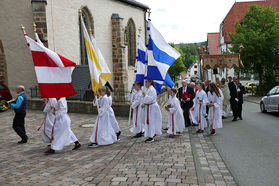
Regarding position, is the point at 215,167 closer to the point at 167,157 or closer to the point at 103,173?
the point at 167,157

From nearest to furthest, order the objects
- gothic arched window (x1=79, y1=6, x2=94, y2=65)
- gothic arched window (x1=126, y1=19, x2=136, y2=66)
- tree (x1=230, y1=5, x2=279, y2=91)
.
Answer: gothic arched window (x1=79, y1=6, x2=94, y2=65)
gothic arched window (x1=126, y1=19, x2=136, y2=66)
tree (x1=230, y1=5, x2=279, y2=91)

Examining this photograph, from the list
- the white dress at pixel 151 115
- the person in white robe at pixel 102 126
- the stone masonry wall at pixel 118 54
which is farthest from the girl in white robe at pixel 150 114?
the stone masonry wall at pixel 118 54

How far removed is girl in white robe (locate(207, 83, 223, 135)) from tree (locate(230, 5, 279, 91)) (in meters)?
22.7

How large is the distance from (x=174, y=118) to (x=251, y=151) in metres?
2.82

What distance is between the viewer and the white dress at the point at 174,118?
31.0ft

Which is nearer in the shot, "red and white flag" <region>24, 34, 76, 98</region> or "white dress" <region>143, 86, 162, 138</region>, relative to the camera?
"red and white flag" <region>24, 34, 76, 98</region>

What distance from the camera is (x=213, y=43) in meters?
64.8

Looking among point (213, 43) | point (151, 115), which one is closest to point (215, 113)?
point (151, 115)

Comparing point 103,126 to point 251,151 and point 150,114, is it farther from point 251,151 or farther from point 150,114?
point 251,151

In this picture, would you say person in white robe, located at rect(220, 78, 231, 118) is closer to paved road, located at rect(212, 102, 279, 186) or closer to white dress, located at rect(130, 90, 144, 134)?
paved road, located at rect(212, 102, 279, 186)

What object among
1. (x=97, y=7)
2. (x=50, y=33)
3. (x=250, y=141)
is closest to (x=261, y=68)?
(x=97, y=7)

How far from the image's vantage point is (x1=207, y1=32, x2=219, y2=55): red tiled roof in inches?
2511

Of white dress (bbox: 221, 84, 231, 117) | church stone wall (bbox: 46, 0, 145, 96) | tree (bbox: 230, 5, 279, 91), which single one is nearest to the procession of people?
white dress (bbox: 221, 84, 231, 117)

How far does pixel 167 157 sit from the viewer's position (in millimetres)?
6645
